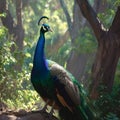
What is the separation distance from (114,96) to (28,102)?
2.56 meters

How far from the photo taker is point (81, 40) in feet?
49.4

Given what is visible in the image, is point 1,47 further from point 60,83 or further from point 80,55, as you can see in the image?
point 80,55

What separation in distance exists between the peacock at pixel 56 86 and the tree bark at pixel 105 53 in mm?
2737

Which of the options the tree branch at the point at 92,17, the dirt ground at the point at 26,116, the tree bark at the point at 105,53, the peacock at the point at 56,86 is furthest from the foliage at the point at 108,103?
the dirt ground at the point at 26,116

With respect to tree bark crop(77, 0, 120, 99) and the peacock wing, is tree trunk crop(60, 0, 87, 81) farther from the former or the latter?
the peacock wing

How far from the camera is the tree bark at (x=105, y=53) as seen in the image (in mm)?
9344

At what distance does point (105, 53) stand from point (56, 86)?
312 cm

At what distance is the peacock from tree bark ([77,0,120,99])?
2737 millimetres

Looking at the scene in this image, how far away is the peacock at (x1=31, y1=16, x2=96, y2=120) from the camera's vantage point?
256 inches

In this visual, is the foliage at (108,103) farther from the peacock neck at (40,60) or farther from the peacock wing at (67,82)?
the peacock neck at (40,60)

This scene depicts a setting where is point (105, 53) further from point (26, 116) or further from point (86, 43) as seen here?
point (86, 43)

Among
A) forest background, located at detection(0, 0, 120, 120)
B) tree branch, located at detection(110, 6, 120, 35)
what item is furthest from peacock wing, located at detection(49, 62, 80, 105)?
tree branch, located at detection(110, 6, 120, 35)

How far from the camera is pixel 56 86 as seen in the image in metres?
6.52

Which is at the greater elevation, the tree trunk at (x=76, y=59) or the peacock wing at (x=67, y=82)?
the peacock wing at (x=67, y=82)
